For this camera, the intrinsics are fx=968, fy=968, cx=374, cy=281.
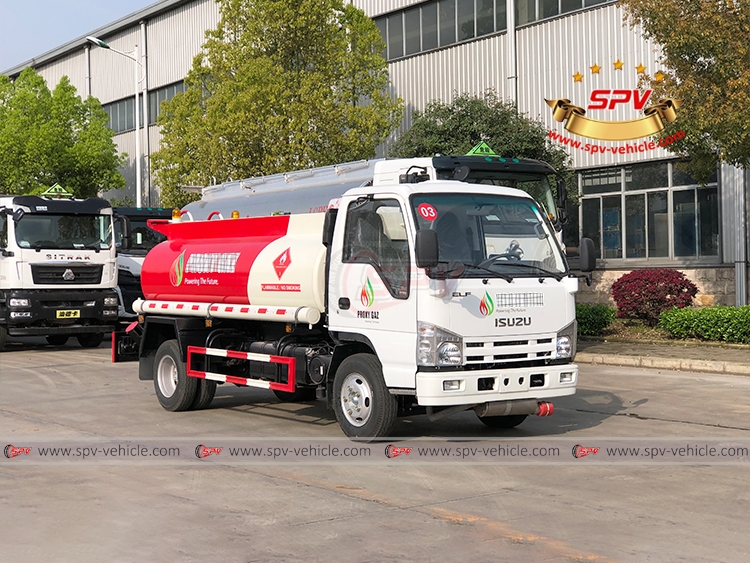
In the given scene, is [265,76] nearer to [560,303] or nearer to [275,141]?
[275,141]

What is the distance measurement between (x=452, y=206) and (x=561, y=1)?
18517 mm

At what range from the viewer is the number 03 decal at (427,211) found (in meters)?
8.93

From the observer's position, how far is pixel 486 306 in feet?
28.8

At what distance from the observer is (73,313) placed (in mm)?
20828

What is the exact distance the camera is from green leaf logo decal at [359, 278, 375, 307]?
909cm

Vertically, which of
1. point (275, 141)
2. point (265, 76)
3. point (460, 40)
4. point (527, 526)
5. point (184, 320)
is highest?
point (460, 40)

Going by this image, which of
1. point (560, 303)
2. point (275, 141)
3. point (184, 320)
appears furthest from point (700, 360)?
point (275, 141)

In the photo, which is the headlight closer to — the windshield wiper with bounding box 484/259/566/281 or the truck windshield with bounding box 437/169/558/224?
the windshield wiper with bounding box 484/259/566/281

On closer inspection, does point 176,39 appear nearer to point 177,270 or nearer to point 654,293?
point 654,293

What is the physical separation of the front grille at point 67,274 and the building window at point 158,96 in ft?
70.5

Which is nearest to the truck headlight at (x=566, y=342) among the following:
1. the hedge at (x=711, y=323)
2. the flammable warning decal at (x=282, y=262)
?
the flammable warning decal at (x=282, y=262)

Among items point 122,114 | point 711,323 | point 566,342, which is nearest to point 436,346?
point 566,342

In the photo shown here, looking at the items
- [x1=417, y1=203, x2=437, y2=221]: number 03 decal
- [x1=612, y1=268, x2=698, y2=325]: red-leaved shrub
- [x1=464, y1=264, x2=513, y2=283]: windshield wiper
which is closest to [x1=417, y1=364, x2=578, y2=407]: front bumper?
[x1=464, y1=264, x2=513, y2=283]: windshield wiper

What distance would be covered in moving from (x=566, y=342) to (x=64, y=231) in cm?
1463
